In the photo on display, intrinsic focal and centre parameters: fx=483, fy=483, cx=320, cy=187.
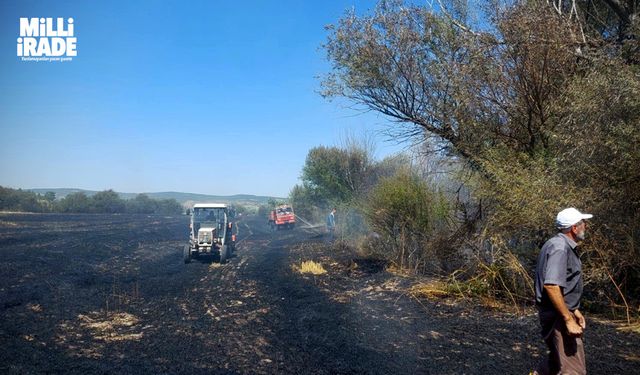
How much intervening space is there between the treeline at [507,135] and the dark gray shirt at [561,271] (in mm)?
4530

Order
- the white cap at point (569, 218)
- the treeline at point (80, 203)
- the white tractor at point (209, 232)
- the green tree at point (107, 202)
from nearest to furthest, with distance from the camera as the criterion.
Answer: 1. the white cap at point (569, 218)
2. the white tractor at point (209, 232)
3. the treeline at point (80, 203)
4. the green tree at point (107, 202)

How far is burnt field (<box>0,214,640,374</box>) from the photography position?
254 inches

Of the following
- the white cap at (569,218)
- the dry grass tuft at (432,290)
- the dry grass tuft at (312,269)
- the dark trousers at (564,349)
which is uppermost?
the white cap at (569,218)

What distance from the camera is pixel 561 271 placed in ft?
13.0

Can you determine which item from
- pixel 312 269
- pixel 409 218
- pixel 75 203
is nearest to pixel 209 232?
pixel 312 269

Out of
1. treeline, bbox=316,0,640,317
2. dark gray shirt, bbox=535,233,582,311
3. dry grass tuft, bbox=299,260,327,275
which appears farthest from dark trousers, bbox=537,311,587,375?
dry grass tuft, bbox=299,260,327,275

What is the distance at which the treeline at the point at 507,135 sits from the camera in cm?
811

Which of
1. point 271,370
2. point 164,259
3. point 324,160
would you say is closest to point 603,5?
point 271,370

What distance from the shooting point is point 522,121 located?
10.9 metres

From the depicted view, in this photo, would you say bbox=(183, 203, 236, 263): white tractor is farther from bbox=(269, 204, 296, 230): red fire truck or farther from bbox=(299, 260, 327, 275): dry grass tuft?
bbox=(269, 204, 296, 230): red fire truck

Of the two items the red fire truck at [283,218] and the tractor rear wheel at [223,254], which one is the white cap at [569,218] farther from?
the red fire truck at [283,218]

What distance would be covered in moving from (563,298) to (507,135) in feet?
25.4

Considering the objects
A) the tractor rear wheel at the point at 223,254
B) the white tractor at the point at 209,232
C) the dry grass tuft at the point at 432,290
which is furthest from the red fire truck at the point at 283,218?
the dry grass tuft at the point at 432,290

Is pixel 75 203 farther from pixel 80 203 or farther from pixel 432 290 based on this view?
pixel 432 290
